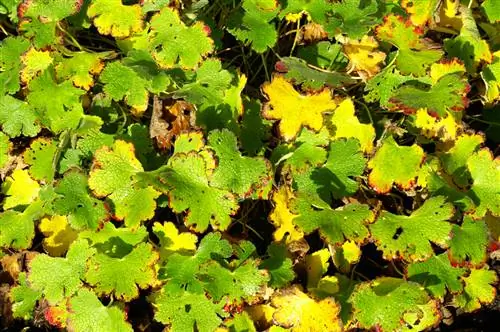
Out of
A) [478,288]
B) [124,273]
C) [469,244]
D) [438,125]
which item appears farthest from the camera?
[438,125]

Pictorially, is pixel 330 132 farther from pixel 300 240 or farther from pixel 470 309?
Result: pixel 470 309

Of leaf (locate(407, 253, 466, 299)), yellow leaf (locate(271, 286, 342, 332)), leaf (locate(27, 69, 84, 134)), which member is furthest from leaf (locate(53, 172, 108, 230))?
leaf (locate(407, 253, 466, 299))

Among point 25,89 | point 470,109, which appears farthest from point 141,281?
point 470,109

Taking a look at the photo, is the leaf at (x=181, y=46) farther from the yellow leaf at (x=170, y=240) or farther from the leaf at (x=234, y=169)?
the yellow leaf at (x=170, y=240)

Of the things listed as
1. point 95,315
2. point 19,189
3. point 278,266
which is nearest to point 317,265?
point 278,266

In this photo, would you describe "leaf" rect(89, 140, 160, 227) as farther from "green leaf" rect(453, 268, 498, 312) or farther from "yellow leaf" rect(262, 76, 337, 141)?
"green leaf" rect(453, 268, 498, 312)

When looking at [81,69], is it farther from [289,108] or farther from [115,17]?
[289,108]
